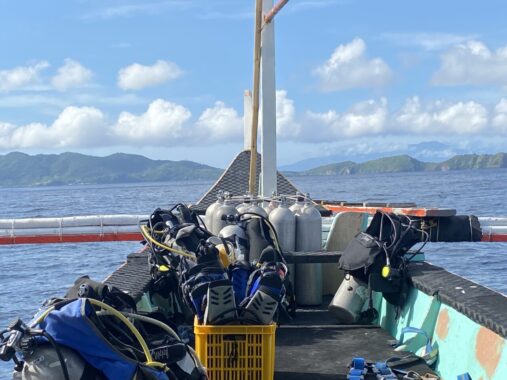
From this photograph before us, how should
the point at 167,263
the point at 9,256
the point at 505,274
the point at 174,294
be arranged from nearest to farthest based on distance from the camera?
the point at 167,263 < the point at 174,294 < the point at 505,274 < the point at 9,256

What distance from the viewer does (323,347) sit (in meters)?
6.44

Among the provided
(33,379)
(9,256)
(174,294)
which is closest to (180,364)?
(33,379)

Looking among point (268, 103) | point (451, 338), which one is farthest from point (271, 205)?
point (451, 338)

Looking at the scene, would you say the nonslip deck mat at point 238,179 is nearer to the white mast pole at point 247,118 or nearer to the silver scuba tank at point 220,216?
the white mast pole at point 247,118

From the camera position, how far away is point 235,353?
493 centimetres

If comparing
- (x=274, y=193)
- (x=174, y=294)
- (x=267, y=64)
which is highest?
(x=267, y=64)

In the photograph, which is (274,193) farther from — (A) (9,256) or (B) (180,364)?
(A) (9,256)

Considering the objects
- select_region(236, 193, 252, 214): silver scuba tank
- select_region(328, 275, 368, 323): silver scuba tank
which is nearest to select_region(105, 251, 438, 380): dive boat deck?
select_region(328, 275, 368, 323): silver scuba tank

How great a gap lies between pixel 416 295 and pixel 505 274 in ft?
47.2

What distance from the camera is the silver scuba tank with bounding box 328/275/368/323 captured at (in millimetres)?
6973

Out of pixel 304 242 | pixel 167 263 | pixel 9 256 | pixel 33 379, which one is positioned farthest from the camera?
pixel 9 256

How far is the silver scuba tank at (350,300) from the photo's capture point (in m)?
6.97

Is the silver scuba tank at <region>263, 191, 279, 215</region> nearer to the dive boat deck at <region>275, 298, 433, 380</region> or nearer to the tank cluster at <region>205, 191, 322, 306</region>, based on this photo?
the tank cluster at <region>205, 191, 322, 306</region>

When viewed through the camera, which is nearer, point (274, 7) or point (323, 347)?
point (323, 347)
